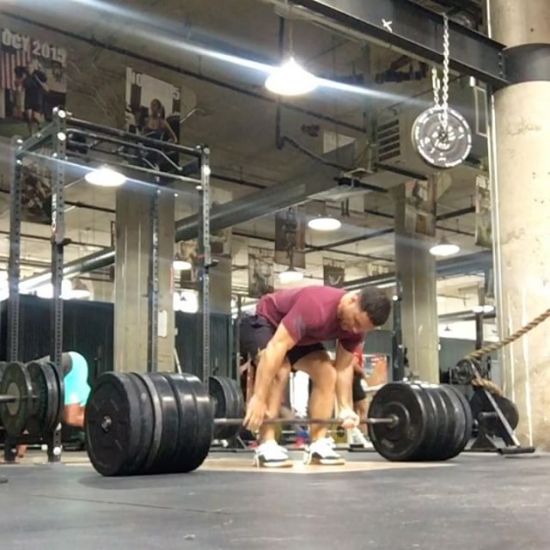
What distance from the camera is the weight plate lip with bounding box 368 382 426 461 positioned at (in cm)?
386

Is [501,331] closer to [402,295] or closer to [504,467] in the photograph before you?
[504,467]

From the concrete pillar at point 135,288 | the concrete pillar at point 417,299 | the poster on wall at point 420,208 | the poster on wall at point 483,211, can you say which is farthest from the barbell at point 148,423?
the concrete pillar at point 417,299

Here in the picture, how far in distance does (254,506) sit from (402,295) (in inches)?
333

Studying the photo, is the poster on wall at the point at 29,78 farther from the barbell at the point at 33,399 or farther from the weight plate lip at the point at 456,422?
the weight plate lip at the point at 456,422

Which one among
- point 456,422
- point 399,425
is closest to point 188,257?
point 399,425

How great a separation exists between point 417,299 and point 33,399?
22.2 feet

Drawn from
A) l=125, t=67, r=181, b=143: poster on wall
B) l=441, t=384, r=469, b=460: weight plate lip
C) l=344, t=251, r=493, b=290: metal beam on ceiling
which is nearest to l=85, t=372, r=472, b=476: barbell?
l=441, t=384, r=469, b=460: weight plate lip

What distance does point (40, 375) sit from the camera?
4.12m

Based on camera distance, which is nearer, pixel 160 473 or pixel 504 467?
pixel 160 473

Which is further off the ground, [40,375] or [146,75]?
[146,75]

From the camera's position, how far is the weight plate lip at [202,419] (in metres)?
3.10

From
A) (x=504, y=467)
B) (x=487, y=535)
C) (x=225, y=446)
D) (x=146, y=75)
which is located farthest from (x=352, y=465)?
(x=146, y=75)

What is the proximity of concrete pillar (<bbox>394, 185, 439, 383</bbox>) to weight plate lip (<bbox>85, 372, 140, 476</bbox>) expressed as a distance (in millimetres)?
7204

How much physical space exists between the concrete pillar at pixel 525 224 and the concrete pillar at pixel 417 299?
501 centimetres
